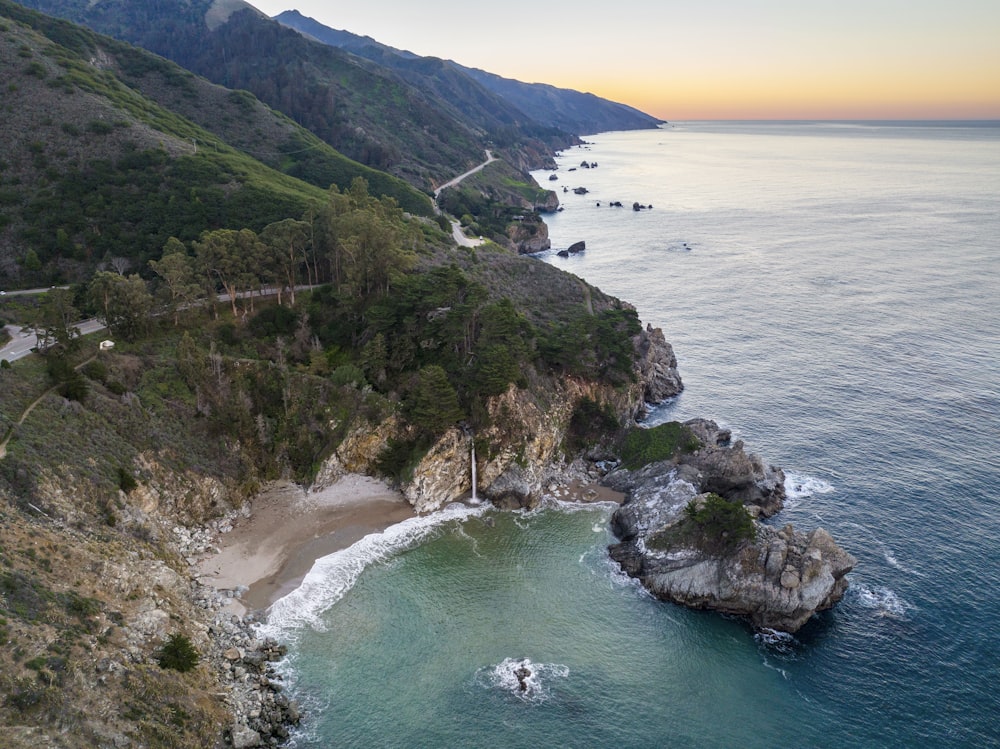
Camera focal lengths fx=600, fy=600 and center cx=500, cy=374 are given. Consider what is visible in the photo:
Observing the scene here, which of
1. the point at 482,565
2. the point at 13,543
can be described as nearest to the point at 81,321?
the point at 13,543

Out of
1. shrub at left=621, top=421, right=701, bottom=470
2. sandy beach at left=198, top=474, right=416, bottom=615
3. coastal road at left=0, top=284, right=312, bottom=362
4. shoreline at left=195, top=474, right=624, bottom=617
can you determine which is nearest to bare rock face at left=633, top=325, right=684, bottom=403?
shrub at left=621, top=421, right=701, bottom=470

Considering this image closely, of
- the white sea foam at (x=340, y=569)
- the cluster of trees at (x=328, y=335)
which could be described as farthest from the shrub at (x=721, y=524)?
the cluster of trees at (x=328, y=335)

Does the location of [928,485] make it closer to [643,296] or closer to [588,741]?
[588,741]

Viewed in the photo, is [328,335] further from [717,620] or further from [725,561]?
[717,620]

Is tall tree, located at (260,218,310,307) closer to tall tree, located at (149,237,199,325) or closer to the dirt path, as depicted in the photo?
tall tree, located at (149,237,199,325)

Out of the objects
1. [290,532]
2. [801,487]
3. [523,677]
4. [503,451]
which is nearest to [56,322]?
[290,532]

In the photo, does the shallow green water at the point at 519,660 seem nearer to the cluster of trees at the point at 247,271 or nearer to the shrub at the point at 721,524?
the shrub at the point at 721,524

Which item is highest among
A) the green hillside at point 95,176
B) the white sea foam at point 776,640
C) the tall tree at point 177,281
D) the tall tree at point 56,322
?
the green hillside at point 95,176
